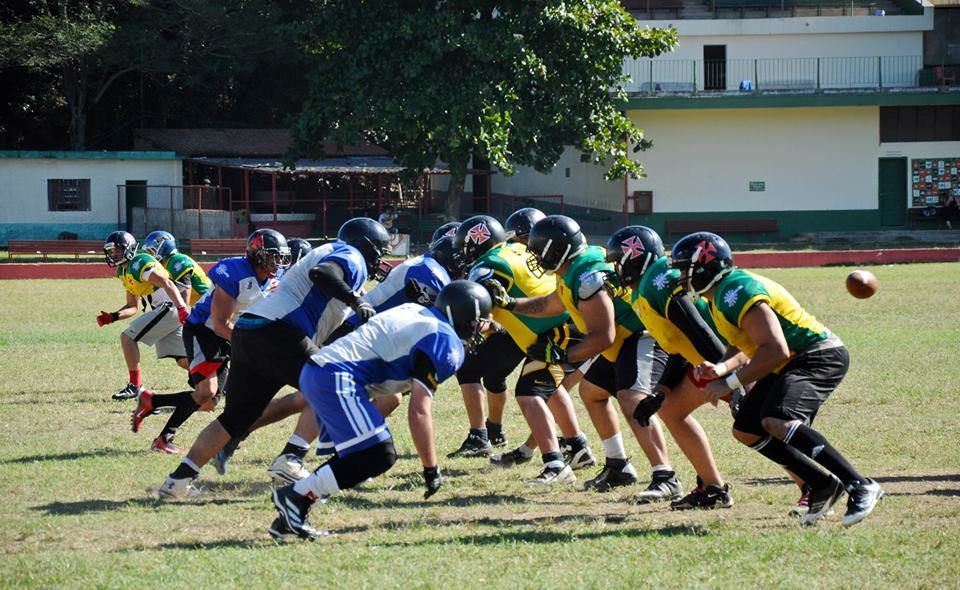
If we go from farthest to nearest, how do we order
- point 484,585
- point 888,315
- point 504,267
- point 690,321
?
point 888,315 < point 504,267 < point 690,321 < point 484,585

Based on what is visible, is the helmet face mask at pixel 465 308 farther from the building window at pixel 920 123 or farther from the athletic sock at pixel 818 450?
the building window at pixel 920 123

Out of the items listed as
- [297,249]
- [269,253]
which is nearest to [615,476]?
[269,253]

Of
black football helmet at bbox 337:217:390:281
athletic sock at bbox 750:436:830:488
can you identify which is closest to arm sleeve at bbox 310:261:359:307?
black football helmet at bbox 337:217:390:281

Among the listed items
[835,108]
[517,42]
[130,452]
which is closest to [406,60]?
[517,42]

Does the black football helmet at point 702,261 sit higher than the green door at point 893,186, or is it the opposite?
the green door at point 893,186

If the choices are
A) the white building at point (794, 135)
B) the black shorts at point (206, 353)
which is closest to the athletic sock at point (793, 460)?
the black shorts at point (206, 353)

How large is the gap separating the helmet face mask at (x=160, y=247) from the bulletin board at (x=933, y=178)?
A: 134 ft

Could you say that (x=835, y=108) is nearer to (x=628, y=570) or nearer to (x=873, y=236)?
(x=873, y=236)

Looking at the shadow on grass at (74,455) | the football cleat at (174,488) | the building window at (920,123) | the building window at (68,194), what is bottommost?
the shadow on grass at (74,455)

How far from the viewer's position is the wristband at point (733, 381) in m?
7.79

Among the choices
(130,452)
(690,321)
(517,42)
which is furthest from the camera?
(517,42)

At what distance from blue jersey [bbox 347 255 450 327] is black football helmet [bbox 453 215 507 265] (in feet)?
1.11

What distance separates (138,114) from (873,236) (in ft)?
107

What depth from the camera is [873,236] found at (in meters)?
47.9
